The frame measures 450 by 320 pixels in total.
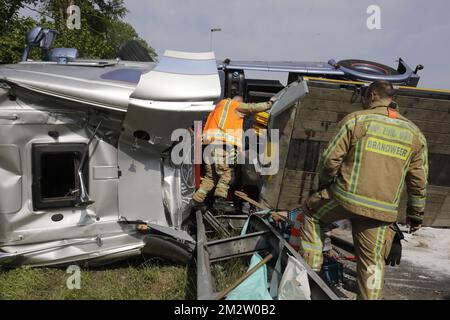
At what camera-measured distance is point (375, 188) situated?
227cm

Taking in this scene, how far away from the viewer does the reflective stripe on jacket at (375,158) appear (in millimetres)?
2268

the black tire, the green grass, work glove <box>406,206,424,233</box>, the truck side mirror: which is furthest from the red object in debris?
the truck side mirror

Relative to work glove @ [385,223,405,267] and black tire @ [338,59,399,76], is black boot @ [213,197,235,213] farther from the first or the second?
black tire @ [338,59,399,76]

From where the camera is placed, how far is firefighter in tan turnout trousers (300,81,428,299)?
7.45 ft

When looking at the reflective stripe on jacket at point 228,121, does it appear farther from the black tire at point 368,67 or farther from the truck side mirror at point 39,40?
the truck side mirror at point 39,40

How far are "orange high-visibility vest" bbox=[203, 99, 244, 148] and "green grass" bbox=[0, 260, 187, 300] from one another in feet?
4.88

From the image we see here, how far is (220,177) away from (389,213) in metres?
1.93

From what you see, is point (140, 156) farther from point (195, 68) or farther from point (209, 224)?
point (209, 224)

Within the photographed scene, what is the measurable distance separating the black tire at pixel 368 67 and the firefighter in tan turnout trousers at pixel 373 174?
1.99 m

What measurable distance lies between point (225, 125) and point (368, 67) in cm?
218

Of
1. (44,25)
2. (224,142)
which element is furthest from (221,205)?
(44,25)

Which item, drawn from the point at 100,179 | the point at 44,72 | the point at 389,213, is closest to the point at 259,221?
the point at 389,213

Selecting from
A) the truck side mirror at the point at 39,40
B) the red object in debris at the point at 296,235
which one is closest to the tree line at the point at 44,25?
the truck side mirror at the point at 39,40

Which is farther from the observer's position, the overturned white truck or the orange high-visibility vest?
A: the orange high-visibility vest
